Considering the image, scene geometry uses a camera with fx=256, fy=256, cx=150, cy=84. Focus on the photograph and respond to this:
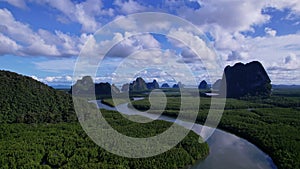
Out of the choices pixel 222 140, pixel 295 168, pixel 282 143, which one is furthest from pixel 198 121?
pixel 295 168

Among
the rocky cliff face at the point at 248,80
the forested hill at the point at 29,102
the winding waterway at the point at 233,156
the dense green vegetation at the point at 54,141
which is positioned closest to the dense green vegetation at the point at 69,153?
the dense green vegetation at the point at 54,141

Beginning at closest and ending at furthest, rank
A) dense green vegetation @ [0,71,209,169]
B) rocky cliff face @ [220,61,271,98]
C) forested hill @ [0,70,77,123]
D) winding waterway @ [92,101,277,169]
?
1. dense green vegetation @ [0,71,209,169]
2. winding waterway @ [92,101,277,169]
3. forested hill @ [0,70,77,123]
4. rocky cliff face @ [220,61,271,98]

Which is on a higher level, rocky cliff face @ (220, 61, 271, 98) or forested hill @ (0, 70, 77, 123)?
rocky cliff face @ (220, 61, 271, 98)

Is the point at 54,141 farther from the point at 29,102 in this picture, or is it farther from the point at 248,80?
the point at 248,80

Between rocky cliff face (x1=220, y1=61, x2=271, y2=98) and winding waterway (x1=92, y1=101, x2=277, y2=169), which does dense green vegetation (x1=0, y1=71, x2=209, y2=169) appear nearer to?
winding waterway (x1=92, y1=101, x2=277, y2=169)

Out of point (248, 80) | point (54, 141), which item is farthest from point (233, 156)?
point (248, 80)

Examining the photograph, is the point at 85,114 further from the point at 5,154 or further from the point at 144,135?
the point at 5,154

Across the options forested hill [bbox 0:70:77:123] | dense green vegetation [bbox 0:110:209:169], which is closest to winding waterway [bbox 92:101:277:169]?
dense green vegetation [bbox 0:110:209:169]
